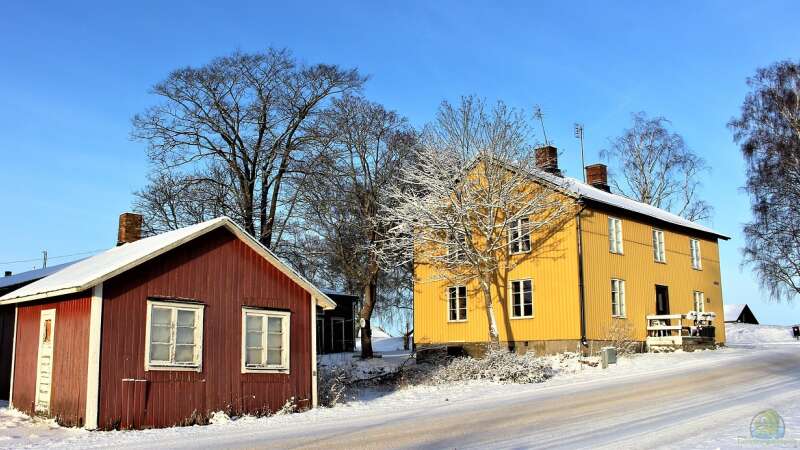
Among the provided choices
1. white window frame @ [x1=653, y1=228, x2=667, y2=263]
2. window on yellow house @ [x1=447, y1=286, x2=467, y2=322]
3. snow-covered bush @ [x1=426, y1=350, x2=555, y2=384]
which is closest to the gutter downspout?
snow-covered bush @ [x1=426, y1=350, x2=555, y2=384]

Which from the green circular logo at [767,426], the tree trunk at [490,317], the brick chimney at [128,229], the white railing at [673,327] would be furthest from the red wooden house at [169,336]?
the white railing at [673,327]

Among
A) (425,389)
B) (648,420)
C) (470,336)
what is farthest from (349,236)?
(648,420)

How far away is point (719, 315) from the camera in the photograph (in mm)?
35281

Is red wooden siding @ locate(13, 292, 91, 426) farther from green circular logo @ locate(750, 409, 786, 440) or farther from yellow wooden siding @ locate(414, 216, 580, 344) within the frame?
yellow wooden siding @ locate(414, 216, 580, 344)

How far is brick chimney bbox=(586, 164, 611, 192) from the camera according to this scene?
36250 millimetres

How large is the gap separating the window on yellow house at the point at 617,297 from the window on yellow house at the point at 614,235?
1210mm

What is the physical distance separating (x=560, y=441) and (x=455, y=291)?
19.4 meters

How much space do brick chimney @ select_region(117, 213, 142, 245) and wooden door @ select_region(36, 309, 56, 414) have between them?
505 centimetres

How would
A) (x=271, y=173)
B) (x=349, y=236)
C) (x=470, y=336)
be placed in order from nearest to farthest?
(x=470, y=336)
(x=271, y=173)
(x=349, y=236)

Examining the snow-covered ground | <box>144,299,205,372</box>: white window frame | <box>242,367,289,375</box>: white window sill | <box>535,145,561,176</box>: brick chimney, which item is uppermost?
<box>535,145,561,176</box>: brick chimney

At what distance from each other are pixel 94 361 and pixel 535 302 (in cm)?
1747

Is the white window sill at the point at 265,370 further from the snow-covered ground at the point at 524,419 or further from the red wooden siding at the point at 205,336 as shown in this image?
the snow-covered ground at the point at 524,419

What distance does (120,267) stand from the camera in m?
14.2

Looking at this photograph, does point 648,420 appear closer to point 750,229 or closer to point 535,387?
point 535,387
